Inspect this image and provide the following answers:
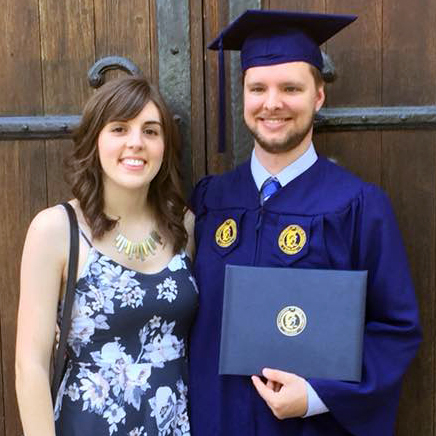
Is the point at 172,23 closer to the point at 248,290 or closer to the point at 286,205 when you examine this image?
the point at 286,205

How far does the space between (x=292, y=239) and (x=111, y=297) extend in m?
0.40

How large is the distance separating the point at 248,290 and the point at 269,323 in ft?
0.25

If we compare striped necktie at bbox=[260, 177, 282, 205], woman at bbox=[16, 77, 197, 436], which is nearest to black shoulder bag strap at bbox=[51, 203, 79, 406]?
woman at bbox=[16, 77, 197, 436]

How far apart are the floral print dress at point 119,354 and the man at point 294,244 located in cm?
10

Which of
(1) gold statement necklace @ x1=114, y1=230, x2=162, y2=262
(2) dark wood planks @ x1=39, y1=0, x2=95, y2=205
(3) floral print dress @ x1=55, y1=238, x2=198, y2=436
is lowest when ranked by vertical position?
(3) floral print dress @ x1=55, y1=238, x2=198, y2=436

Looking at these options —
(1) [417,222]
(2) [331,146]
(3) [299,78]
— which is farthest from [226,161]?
(1) [417,222]

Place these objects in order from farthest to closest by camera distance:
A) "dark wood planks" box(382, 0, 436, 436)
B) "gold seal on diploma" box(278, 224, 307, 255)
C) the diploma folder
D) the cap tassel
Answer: "dark wood planks" box(382, 0, 436, 436) → the cap tassel → "gold seal on diploma" box(278, 224, 307, 255) → the diploma folder

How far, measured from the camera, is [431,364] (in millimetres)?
1840

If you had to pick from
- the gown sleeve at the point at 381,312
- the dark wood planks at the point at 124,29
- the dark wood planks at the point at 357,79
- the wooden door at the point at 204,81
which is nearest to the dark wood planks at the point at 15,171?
the wooden door at the point at 204,81

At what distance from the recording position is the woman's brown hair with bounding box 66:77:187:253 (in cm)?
149

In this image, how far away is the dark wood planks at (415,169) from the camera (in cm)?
174

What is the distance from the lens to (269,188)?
5.13 ft

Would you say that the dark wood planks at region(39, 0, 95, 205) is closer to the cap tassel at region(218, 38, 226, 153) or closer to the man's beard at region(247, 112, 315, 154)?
the cap tassel at region(218, 38, 226, 153)

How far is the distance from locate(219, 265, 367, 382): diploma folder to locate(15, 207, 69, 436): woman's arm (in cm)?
36
